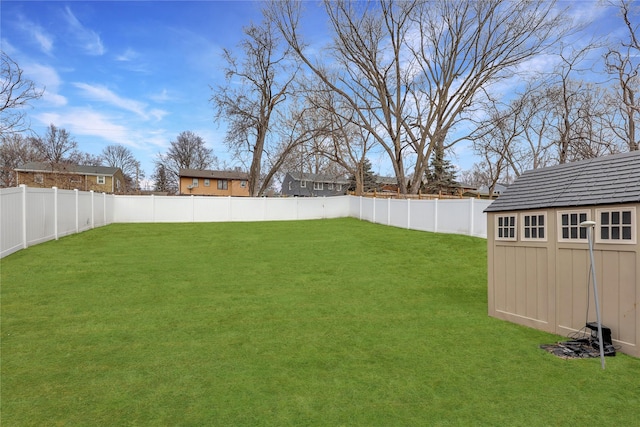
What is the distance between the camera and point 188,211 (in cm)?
2114

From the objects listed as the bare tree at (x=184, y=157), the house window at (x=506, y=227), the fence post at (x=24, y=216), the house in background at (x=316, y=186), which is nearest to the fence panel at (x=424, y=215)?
the house window at (x=506, y=227)

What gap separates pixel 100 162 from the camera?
51.1 metres

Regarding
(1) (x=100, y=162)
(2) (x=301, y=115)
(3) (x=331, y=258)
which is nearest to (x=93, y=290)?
(3) (x=331, y=258)

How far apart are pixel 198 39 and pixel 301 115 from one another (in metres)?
12.6

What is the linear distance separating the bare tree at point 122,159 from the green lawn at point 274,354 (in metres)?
48.6

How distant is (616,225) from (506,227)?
69.6 inches

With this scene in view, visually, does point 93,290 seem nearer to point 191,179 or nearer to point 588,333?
point 588,333

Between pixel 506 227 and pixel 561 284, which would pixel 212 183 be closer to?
pixel 506 227

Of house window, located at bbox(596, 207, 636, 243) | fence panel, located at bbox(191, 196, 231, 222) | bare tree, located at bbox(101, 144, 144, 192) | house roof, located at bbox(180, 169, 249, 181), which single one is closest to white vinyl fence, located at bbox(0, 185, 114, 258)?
fence panel, located at bbox(191, 196, 231, 222)

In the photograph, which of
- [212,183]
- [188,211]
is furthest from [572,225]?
[212,183]

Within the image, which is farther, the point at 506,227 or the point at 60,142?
the point at 60,142

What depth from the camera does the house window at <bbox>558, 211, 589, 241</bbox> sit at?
16.8 feet

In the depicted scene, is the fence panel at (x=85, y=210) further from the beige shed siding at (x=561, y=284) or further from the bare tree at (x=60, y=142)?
the bare tree at (x=60, y=142)

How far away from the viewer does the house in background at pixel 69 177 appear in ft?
92.1
